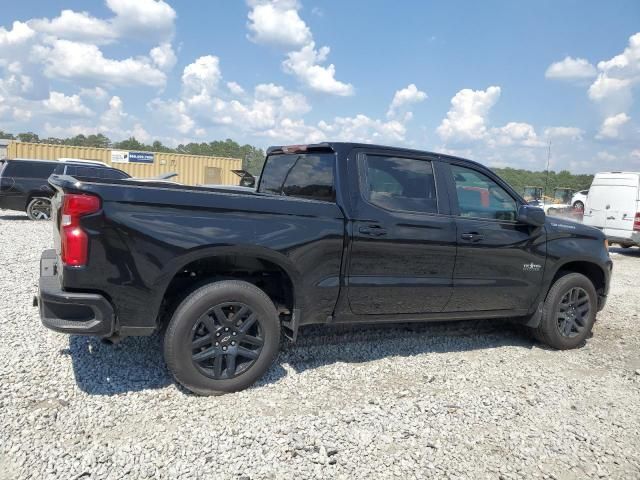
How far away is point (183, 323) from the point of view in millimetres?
3361

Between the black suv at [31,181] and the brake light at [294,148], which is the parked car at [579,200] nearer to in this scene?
the black suv at [31,181]

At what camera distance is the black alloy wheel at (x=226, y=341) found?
3.46 metres

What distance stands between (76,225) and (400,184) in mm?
2499

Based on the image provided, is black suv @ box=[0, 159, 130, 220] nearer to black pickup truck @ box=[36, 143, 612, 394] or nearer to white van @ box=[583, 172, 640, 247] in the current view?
black pickup truck @ box=[36, 143, 612, 394]

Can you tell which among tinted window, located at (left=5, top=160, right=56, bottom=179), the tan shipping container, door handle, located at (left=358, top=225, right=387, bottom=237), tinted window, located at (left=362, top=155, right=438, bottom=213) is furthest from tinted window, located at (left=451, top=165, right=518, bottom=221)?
the tan shipping container

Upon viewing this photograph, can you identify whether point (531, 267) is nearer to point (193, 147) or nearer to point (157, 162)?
point (157, 162)

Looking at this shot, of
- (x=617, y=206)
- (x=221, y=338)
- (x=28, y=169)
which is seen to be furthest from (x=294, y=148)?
(x=28, y=169)

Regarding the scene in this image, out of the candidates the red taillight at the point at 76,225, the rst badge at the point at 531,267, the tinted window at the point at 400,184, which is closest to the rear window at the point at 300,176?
the tinted window at the point at 400,184

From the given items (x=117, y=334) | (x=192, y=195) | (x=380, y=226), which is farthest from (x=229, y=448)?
(x=380, y=226)

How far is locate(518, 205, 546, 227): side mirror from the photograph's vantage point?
15.0 feet

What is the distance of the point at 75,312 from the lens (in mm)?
3160

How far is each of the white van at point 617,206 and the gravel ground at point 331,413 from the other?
8.98 metres

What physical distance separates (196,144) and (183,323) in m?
67.5

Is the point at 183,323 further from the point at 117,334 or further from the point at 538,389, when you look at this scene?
the point at 538,389
